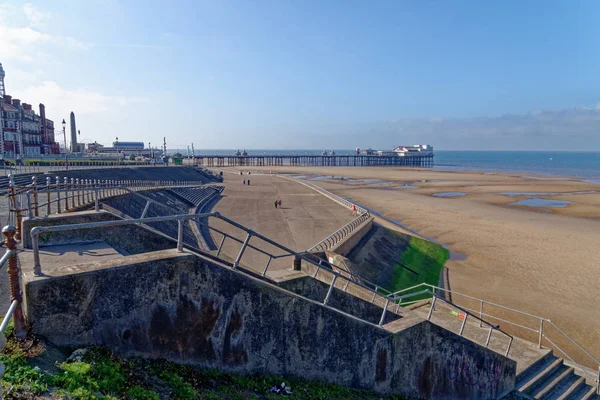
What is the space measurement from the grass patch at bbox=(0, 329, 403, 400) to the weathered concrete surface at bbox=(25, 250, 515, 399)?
8.4 inches

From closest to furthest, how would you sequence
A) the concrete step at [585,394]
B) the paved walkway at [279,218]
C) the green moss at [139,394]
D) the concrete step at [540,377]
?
the green moss at [139,394]
the concrete step at [540,377]
the concrete step at [585,394]
the paved walkway at [279,218]

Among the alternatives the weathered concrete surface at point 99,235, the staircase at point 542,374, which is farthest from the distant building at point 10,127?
the staircase at point 542,374

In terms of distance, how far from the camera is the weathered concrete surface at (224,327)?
481cm

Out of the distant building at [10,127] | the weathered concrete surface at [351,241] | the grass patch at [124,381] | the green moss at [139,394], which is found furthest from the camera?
the distant building at [10,127]

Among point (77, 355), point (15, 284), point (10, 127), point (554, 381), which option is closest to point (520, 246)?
point (554, 381)

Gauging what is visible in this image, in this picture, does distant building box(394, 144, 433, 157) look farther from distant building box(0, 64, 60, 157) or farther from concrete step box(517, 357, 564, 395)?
concrete step box(517, 357, 564, 395)

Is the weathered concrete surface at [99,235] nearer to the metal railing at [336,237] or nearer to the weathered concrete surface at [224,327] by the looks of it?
the weathered concrete surface at [224,327]

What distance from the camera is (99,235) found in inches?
296

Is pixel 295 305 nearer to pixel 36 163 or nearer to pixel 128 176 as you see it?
pixel 128 176

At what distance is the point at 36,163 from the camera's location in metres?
43.4

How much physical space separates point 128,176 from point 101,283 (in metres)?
40.2

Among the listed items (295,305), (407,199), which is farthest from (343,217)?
(295,305)

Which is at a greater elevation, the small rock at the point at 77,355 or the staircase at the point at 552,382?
the small rock at the point at 77,355

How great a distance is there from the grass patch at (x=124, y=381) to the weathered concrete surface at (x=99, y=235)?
3.05 m
